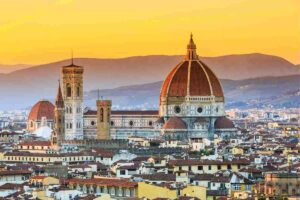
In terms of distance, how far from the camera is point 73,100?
12412 cm

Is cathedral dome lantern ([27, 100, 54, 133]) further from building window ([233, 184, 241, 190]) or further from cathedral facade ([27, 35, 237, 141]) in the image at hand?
building window ([233, 184, 241, 190])

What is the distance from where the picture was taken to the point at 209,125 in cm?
12181

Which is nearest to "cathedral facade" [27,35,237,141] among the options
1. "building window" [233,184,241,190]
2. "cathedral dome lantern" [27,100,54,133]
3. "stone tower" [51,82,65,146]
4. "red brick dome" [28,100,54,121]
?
"stone tower" [51,82,65,146]

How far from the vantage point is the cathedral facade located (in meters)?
122

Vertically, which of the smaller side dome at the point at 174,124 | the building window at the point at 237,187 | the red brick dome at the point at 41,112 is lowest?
the building window at the point at 237,187

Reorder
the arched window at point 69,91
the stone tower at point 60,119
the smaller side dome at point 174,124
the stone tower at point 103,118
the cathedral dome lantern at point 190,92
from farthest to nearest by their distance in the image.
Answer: the arched window at point 69,91
the cathedral dome lantern at point 190,92
the stone tower at point 103,118
the smaller side dome at point 174,124
the stone tower at point 60,119

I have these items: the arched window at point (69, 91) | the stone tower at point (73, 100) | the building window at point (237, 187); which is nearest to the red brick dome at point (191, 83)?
the stone tower at point (73, 100)

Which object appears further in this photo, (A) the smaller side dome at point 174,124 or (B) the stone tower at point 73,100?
(B) the stone tower at point 73,100

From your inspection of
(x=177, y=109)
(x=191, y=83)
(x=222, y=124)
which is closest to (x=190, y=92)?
(x=191, y=83)

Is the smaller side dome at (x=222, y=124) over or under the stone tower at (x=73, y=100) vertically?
under

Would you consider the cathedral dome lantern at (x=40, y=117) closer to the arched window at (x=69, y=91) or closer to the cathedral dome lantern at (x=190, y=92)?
the arched window at (x=69, y=91)

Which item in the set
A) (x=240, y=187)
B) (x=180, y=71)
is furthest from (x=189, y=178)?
(x=180, y=71)

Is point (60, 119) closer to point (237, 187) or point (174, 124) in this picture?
point (174, 124)

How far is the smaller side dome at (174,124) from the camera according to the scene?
119m
